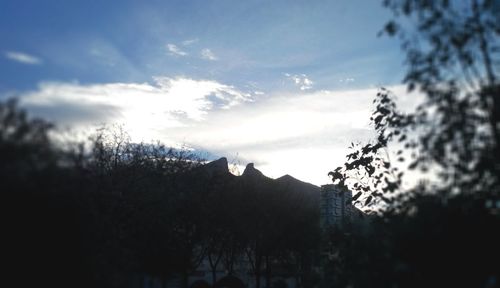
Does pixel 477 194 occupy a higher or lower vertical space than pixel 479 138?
lower

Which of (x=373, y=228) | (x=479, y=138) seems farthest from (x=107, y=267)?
(x=479, y=138)

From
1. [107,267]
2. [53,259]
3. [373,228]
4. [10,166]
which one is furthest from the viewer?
[373,228]

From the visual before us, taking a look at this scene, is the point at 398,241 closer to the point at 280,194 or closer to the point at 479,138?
the point at 479,138

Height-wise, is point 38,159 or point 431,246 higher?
point 38,159

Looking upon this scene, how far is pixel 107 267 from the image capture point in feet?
44.7

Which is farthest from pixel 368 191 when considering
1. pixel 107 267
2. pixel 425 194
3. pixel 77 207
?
pixel 77 207

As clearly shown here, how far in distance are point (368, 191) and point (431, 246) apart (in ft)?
21.2

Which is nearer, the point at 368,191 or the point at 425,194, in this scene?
the point at 425,194

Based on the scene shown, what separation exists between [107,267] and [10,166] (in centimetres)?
653

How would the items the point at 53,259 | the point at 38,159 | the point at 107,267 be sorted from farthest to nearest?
the point at 107,267 < the point at 53,259 < the point at 38,159

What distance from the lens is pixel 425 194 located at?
34.7ft

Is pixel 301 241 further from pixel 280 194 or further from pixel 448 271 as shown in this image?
pixel 448 271

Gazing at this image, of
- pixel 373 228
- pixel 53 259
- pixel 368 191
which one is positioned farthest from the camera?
pixel 368 191

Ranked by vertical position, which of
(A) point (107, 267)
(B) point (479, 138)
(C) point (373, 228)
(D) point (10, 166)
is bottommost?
(A) point (107, 267)
